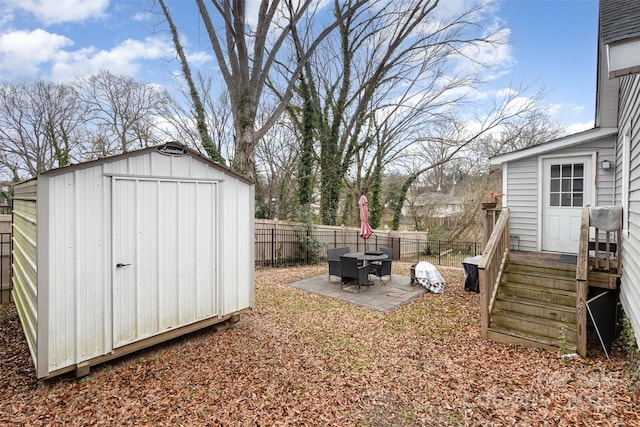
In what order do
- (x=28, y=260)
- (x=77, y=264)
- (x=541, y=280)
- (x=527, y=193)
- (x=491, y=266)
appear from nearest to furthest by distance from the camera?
(x=77, y=264)
(x=28, y=260)
(x=491, y=266)
(x=541, y=280)
(x=527, y=193)

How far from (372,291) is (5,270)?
24.6 feet

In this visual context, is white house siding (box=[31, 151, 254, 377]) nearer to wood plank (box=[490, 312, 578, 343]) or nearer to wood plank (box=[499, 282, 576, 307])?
wood plank (box=[490, 312, 578, 343])

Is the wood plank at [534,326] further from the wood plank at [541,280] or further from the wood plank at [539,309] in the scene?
the wood plank at [541,280]

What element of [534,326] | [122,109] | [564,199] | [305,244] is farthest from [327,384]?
[122,109]

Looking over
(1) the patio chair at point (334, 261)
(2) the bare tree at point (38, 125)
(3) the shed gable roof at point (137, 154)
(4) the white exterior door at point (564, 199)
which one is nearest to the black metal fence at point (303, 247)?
(1) the patio chair at point (334, 261)

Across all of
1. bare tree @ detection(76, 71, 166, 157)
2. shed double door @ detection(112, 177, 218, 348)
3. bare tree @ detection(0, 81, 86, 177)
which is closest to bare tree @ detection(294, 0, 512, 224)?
bare tree @ detection(76, 71, 166, 157)

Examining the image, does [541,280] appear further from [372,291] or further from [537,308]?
[372,291]

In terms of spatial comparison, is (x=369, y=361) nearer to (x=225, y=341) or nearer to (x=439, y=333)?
(x=439, y=333)

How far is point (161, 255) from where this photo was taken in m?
3.93

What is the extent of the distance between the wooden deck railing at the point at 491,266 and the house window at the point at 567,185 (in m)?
1.72

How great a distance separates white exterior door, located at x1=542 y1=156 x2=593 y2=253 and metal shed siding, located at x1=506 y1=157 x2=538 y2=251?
0.18 m

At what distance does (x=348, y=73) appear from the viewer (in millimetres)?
15977

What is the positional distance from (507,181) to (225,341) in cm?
671

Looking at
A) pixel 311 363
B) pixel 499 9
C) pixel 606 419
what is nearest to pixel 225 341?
pixel 311 363
